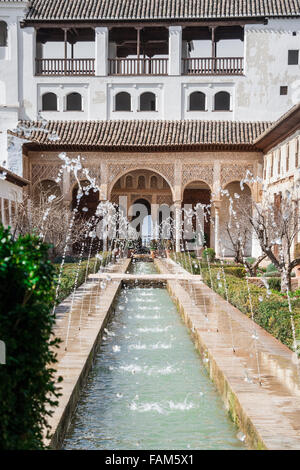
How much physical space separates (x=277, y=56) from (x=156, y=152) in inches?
237

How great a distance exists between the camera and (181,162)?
23516mm

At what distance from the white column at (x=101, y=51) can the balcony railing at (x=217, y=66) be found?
3.15 m

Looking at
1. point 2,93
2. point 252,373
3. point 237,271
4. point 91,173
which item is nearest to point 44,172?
point 91,173

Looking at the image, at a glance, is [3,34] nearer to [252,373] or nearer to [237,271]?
[237,271]

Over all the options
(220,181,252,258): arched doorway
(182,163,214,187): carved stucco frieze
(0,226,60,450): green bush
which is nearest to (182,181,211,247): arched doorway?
(220,181,252,258): arched doorway

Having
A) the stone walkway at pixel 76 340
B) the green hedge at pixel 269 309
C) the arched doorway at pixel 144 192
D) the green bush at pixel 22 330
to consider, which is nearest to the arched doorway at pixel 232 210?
the arched doorway at pixel 144 192

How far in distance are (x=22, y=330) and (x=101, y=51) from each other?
74.8 ft

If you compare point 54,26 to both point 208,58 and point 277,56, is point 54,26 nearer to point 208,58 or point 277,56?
point 208,58

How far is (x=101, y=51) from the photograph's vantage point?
24.2m

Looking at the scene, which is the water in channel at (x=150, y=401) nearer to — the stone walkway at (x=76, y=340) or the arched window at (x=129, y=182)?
the stone walkway at (x=76, y=340)

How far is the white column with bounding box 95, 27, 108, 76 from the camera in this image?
2412 centimetres

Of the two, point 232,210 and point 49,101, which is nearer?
point 49,101

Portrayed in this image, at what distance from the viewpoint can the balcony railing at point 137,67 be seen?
2439 cm

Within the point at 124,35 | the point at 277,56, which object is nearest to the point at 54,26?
the point at 124,35
